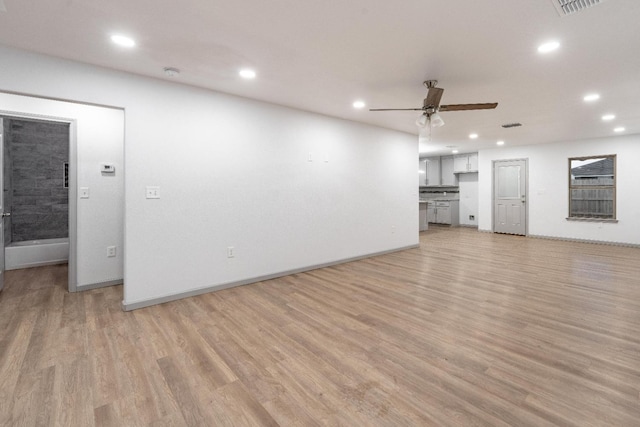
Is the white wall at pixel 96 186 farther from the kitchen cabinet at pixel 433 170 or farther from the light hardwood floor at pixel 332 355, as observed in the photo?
the kitchen cabinet at pixel 433 170

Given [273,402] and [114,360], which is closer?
[273,402]

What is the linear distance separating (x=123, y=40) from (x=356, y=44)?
1.99m

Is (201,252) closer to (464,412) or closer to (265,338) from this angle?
(265,338)

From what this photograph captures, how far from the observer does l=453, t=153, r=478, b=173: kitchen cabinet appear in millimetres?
9539

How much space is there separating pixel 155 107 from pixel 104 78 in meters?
0.50

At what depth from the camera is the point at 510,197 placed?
8.37m

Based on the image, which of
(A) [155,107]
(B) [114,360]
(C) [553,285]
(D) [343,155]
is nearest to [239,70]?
(A) [155,107]

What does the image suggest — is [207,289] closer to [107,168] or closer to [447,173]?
[107,168]

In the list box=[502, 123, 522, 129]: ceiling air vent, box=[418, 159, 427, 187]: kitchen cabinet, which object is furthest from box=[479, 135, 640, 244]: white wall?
box=[502, 123, 522, 129]: ceiling air vent

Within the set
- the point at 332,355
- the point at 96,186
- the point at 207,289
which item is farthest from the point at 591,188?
the point at 96,186

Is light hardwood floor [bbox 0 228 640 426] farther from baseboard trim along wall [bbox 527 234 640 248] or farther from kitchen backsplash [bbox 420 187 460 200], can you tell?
kitchen backsplash [bbox 420 187 460 200]

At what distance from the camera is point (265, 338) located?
98.8 inches

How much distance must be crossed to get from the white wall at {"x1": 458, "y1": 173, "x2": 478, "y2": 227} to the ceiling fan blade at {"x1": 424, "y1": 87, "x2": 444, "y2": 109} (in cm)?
755

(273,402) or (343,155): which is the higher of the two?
(343,155)
